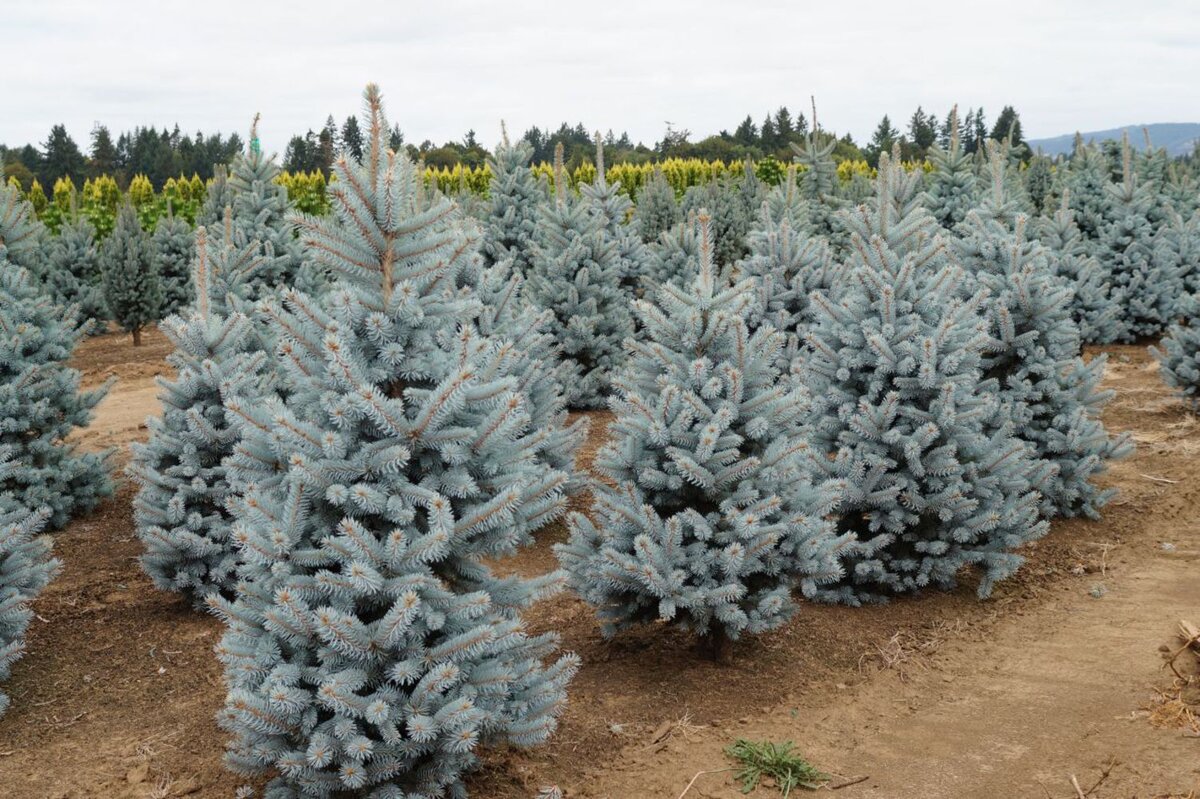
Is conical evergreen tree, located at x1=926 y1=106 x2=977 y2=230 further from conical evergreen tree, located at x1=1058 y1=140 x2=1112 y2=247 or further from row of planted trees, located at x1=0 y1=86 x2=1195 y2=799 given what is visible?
row of planted trees, located at x1=0 y1=86 x2=1195 y2=799

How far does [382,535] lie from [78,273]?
1651cm

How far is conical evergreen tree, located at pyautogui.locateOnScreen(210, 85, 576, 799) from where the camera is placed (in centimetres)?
381

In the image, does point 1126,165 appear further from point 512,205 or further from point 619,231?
point 512,205

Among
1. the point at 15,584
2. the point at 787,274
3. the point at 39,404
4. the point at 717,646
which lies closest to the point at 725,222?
the point at 787,274

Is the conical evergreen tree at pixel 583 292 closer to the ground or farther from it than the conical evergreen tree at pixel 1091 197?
closer to the ground

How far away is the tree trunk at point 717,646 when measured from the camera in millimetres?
5852

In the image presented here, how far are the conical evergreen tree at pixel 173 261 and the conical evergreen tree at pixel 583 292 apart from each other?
30.6ft

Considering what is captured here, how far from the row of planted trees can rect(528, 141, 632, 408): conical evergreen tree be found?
6.28 feet

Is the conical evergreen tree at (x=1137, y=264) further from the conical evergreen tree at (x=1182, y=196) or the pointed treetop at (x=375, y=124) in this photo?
the pointed treetop at (x=375, y=124)

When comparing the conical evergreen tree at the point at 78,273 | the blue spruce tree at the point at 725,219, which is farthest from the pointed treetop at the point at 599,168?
A: the conical evergreen tree at the point at 78,273

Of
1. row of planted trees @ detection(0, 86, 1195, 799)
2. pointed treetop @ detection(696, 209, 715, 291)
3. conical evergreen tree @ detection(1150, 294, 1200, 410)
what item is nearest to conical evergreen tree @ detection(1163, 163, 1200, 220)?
conical evergreen tree @ detection(1150, 294, 1200, 410)

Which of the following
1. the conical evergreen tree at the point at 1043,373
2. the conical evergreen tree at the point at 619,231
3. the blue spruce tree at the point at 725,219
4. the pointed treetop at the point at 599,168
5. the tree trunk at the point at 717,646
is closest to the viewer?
the tree trunk at the point at 717,646

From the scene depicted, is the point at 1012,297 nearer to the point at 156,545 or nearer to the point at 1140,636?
the point at 1140,636

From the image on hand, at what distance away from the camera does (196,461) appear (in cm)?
645
